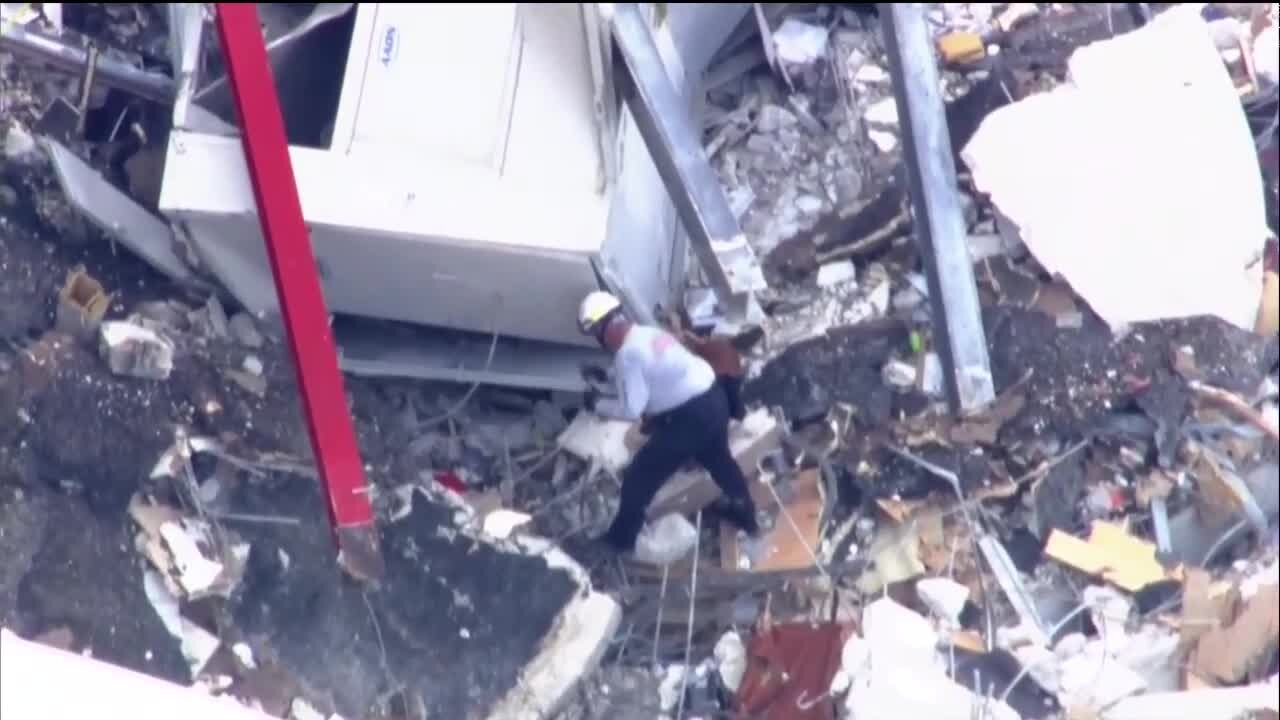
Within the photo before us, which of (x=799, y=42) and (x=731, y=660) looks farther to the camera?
(x=799, y=42)

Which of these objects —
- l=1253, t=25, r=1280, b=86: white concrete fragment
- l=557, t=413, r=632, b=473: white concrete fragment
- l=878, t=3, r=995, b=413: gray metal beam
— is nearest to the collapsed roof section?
l=557, t=413, r=632, b=473: white concrete fragment

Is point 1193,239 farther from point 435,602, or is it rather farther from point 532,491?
point 435,602

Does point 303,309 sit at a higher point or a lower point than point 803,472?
higher

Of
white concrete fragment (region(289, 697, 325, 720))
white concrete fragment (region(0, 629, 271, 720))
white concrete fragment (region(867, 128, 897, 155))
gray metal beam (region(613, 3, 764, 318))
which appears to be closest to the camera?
white concrete fragment (region(0, 629, 271, 720))

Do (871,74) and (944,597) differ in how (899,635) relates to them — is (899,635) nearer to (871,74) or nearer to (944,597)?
(944,597)

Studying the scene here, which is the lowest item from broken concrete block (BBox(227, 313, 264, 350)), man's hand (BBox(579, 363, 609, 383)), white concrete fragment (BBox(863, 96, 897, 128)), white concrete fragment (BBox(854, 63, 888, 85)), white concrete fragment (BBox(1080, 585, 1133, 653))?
white concrete fragment (BBox(1080, 585, 1133, 653))

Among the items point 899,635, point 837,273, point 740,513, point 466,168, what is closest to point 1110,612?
point 899,635

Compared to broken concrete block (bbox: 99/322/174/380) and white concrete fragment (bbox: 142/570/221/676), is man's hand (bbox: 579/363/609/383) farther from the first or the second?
white concrete fragment (bbox: 142/570/221/676)
